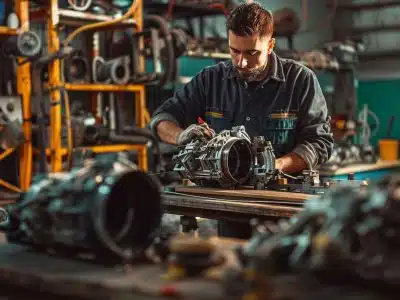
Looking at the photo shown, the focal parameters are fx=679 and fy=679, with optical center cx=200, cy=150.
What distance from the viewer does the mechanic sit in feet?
10.3

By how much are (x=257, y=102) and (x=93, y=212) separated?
6.49ft

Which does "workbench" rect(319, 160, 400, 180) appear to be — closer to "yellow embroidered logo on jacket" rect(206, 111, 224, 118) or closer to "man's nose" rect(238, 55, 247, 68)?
"yellow embroidered logo on jacket" rect(206, 111, 224, 118)

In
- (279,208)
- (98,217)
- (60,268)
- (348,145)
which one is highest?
(98,217)

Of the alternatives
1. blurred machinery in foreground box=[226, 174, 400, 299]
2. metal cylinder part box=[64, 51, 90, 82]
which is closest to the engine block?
blurred machinery in foreground box=[226, 174, 400, 299]

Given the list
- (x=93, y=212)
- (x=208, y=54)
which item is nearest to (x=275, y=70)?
(x=93, y=212)

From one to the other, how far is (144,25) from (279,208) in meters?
3.78

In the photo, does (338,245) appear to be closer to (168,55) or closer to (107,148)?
(107,148)

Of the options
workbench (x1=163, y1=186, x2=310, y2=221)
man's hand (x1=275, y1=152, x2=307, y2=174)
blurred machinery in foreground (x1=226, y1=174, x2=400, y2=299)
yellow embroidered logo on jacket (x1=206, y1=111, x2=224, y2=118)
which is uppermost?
blurred machinery in foreground (x1=226, y1=174, x2=400, y2=299)

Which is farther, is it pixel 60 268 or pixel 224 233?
pixel 224 233

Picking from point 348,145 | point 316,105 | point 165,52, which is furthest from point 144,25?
point 316,105

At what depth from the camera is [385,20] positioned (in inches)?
357

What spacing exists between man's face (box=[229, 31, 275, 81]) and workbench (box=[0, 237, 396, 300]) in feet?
5.49

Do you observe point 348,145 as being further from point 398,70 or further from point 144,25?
point 398,70

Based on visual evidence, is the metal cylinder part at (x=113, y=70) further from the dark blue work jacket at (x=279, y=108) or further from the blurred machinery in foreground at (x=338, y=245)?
the blurred machinery in foreground at (x=338, y=245)
